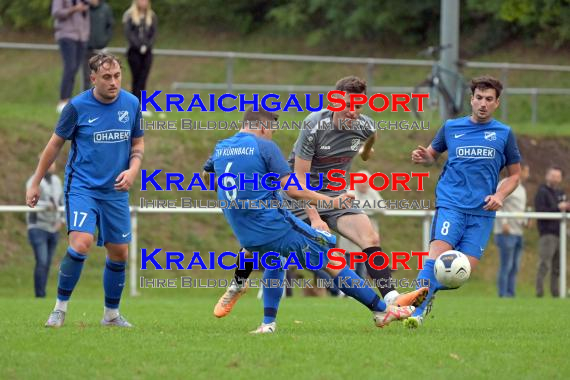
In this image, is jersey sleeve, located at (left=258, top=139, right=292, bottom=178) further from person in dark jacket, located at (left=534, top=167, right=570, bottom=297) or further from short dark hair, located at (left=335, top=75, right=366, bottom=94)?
person in dark jacket, located at (left=534, top=167, right=570, bottom=297)

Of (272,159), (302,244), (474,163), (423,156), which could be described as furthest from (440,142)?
(272,159)

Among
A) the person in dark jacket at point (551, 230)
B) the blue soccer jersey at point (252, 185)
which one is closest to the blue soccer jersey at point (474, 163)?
the blue soccer jersey at point (252, 185)

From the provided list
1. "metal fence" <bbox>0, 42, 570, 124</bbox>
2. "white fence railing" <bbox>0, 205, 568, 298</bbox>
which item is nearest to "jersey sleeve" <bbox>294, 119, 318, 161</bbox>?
"white fence railing" <bbox>0, 205, 568, 298</bbox>

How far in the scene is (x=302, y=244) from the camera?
33.7ft

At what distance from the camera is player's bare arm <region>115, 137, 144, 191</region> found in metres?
10.5

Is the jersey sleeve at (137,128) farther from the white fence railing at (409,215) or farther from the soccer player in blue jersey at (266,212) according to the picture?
the white fence railing at (409,215)

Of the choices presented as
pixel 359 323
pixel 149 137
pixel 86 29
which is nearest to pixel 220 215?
pixel 149 137

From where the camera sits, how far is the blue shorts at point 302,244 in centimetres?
1023

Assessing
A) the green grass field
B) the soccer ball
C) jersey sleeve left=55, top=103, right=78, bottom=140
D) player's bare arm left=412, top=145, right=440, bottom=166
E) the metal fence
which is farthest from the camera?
the metal fence

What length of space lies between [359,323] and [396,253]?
10.0 metres

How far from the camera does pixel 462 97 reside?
25641mm

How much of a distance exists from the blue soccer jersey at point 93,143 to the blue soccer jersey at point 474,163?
9.48 feet

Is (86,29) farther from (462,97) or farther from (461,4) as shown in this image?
(461,4)

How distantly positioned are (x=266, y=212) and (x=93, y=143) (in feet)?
5.31
